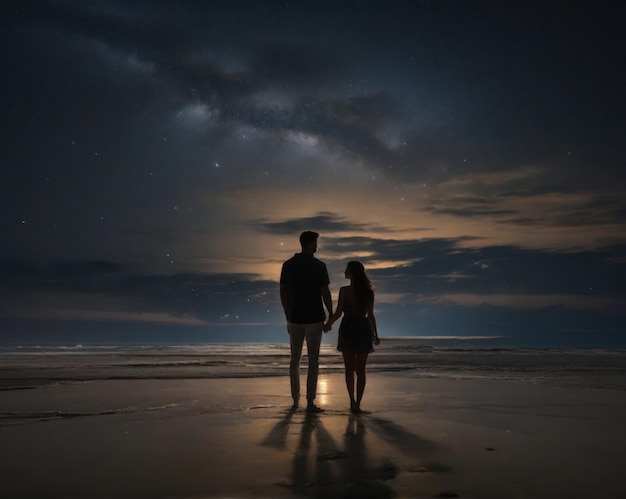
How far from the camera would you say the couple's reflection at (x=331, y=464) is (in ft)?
12.7

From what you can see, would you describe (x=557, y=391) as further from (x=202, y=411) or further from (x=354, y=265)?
(x=202, y=411)

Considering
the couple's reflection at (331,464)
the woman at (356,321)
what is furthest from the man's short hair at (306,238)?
the couple's reflection at (331,464)

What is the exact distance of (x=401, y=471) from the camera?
4.39 m

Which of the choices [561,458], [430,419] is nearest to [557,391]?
[430,419]

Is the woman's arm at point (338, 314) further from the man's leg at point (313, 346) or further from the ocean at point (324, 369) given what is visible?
the ocean at point (324, 369)

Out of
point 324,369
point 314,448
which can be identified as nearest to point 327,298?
point 314,448

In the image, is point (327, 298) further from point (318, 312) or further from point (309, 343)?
point (309, 343)

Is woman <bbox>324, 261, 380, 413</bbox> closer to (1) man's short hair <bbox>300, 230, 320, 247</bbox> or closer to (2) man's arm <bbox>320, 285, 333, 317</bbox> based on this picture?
(2) man's arm <bbox>320, 285, 333, 317</bbox>

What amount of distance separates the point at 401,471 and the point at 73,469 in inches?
101

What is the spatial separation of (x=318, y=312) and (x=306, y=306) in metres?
0.20

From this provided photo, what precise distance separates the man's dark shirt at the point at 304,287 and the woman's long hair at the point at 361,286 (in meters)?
0.41

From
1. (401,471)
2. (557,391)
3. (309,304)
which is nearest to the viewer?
(401,471)

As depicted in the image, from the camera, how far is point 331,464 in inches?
181

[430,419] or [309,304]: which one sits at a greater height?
[309,304]
